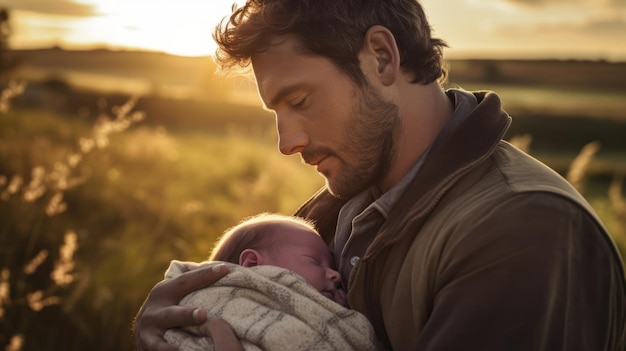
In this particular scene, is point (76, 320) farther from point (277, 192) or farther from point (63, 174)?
point (277, 192)

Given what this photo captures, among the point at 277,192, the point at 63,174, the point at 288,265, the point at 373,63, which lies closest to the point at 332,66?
the point at 373,63

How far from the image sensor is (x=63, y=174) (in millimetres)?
4512

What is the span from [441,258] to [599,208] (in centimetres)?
532

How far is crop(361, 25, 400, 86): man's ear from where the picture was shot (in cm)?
263

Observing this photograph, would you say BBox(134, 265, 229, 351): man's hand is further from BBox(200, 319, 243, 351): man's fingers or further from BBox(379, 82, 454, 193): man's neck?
BBox(379, 82, 454, 193): man's neck

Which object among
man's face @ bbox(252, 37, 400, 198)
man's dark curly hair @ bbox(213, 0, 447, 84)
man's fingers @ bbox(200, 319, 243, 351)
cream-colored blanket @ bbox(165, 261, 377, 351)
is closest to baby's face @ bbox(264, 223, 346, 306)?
cream-colored blanket @ bbox(165, 261, 377, 351)

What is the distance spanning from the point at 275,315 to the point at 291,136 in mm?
634

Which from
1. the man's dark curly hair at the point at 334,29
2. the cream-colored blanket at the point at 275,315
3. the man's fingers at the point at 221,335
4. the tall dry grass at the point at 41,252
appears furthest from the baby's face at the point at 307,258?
the tall dry grass at the point at 41,252

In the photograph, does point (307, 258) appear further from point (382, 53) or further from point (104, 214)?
point (104, 214)

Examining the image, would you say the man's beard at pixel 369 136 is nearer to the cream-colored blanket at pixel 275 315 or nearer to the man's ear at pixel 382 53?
the man's ear at pixel 382 53

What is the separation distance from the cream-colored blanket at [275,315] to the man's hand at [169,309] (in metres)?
0.03

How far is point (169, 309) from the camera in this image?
2412 millimetres

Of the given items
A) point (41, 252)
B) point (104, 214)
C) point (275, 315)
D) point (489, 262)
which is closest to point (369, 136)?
point (275, 315)

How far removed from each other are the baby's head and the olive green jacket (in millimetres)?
213
